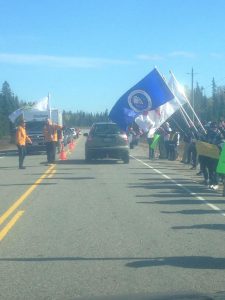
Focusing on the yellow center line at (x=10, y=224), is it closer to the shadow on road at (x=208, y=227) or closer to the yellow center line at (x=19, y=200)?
the yellow center line at (x=19, y=200)

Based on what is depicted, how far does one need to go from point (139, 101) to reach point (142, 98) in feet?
0.65

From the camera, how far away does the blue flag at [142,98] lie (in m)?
25.1

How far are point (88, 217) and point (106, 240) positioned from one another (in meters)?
2.29

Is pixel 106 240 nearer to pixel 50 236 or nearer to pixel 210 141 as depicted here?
pixel 50 236

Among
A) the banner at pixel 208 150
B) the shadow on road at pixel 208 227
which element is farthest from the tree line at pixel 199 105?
the shadow on road at pixel 208 227

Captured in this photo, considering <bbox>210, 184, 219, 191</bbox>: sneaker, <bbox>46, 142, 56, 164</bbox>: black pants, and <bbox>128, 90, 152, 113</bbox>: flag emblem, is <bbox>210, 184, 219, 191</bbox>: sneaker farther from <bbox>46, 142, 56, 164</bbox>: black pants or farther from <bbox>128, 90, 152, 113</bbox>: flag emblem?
<bbox>46, 142, 56, 164</bbox>: black pants

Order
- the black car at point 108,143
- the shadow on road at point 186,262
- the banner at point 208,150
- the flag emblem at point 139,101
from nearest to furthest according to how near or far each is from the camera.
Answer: the shadow on road at point 186,262
the banner at point 208,150
the flag emblem at point 139,101
the black car at point 108,143

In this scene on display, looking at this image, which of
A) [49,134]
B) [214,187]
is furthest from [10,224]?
[49,134]

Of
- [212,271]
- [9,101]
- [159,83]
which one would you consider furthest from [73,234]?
[9,101]

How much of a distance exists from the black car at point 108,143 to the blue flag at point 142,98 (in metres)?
1.28

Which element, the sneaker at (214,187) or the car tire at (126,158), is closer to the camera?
the sneaker at (214,187)

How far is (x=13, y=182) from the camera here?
18.9 metres

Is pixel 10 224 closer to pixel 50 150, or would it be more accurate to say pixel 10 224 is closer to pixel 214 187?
pixel 214 187

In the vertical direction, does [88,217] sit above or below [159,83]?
below
